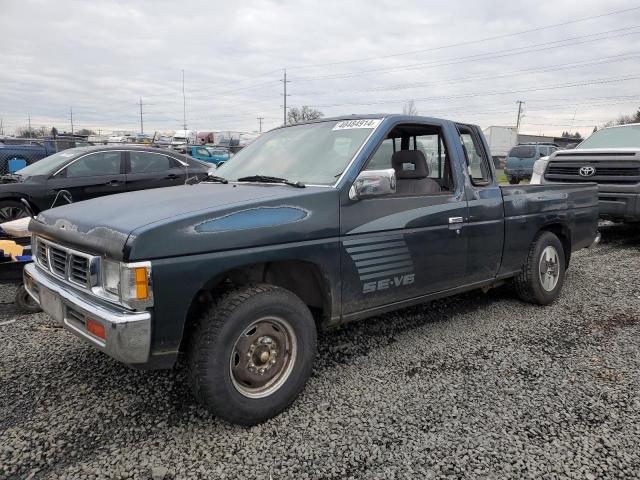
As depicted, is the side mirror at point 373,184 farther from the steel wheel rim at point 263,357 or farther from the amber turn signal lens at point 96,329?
the amber turn signal lens at point 96,329

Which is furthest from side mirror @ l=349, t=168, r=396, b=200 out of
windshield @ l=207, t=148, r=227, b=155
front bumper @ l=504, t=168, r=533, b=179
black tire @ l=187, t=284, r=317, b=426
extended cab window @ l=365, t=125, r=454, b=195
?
windshield @ l=207, t=148, r=227, b=155

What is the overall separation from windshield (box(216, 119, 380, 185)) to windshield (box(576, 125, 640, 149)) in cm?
692

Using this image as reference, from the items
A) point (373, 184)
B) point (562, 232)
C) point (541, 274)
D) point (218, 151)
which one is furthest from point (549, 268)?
point (218, 151)

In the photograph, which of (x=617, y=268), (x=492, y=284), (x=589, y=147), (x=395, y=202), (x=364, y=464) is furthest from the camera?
(x=589, y=147)

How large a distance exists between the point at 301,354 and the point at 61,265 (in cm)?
156

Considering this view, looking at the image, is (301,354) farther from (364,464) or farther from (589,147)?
(589,147)

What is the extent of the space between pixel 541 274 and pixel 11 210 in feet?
24.9

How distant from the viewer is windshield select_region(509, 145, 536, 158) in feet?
71.5

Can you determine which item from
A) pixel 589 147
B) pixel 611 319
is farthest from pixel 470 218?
pixel 589 147

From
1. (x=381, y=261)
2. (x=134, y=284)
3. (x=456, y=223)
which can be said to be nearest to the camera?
(x=134, y=284)

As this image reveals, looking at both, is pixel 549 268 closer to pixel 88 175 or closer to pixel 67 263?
pixel 67 263

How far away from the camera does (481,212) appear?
13.6 ft

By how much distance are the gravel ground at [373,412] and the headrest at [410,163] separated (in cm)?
140

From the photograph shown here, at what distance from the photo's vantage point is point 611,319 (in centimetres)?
463
